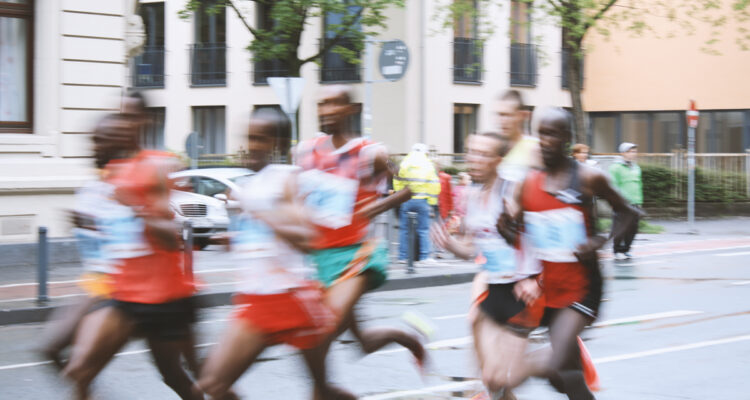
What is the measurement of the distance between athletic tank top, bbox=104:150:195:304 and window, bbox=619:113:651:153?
1274 inches

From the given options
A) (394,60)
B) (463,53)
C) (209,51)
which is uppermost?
(209,51)

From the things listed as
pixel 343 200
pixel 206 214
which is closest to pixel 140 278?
pixel 343 200

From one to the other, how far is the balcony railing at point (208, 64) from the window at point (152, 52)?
1361 millimetres

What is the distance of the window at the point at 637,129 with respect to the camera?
35406 mm

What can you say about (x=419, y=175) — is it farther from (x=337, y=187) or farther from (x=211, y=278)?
(x=337, y=187)

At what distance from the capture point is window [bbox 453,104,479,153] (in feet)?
103

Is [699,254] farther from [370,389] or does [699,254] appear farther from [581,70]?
[581,70]

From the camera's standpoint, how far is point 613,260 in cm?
1636

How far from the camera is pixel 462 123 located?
31438 millimetres

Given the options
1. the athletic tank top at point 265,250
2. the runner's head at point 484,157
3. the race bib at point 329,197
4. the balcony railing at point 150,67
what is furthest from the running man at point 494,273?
the balcony railing at point 150,67

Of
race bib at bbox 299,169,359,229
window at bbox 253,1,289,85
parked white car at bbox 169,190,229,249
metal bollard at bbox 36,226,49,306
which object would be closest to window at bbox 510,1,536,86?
window at bbox 253,1,289,85

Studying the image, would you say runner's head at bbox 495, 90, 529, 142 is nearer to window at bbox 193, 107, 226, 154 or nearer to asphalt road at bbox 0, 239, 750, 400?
asphalt road at bbox 0, 239, 750, 400

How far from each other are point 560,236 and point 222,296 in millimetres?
7266

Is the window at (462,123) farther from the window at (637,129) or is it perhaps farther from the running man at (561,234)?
the running man at (561,234)
